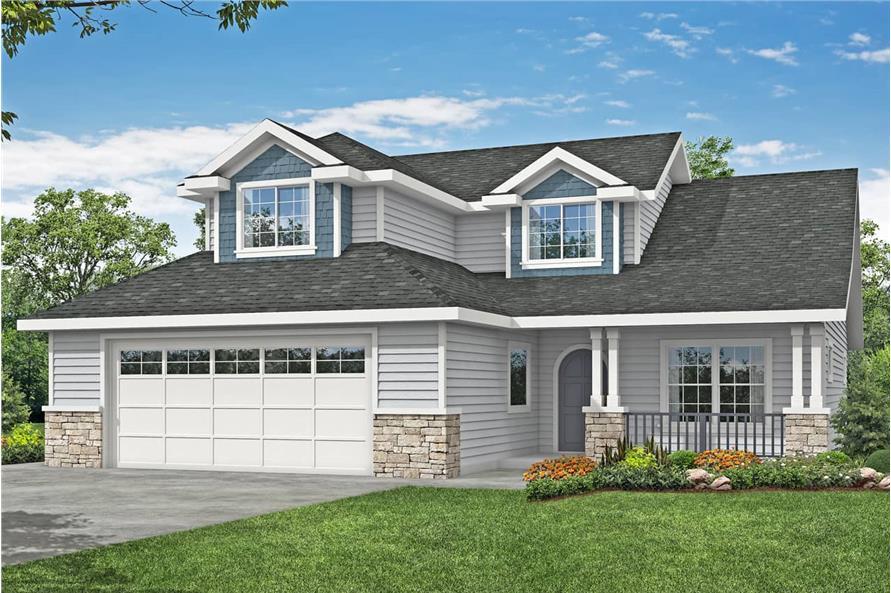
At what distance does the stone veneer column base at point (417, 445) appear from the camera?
1859 cm

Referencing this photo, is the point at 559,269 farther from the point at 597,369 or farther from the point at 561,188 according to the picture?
the point at 597,369

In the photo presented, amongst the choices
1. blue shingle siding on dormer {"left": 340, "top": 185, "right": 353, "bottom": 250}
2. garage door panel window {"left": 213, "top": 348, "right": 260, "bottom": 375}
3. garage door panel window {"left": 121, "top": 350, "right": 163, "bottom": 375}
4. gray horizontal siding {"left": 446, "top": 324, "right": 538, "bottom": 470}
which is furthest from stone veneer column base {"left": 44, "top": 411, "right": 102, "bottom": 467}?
gray horizontal siding {"left": 446, "top": 324, "right": 538, "bottom": 470}

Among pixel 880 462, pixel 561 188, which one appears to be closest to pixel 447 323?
pixel 561 188

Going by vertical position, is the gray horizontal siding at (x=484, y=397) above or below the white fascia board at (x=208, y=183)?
below

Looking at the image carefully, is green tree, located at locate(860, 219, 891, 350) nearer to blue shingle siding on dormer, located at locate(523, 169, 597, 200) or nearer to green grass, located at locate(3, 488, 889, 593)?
blue shingle siding on dormer, located at locate(523, 169, 597, 200)

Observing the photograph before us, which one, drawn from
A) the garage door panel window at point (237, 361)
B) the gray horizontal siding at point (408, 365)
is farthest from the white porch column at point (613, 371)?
the garage door panel window at point (237, 361)

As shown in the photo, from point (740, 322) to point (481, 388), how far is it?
4.89 metres

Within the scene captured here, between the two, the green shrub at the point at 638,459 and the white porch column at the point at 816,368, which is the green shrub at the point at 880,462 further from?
the green shrub at the point at 638,459

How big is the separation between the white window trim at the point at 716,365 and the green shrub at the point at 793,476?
19.1ft

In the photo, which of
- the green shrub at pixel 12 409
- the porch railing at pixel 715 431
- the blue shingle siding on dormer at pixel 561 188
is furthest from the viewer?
the green shrub at pixel 12 409

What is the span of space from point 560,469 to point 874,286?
108ft

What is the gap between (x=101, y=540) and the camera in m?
12.0

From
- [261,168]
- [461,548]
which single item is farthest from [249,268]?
[461,548]

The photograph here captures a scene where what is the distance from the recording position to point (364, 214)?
22.0m
